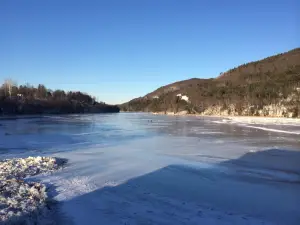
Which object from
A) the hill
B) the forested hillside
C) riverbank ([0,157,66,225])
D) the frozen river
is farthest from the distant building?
riverbank ([0,157,66,225])

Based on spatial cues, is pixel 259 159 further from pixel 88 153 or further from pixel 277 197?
pixel 88 153

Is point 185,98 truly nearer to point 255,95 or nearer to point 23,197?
point 255,95

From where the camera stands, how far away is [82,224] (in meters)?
6.10

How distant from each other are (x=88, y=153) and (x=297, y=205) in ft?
35.9

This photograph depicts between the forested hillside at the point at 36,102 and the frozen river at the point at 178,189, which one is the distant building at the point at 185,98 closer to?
the forested hillside at the point at 36,102

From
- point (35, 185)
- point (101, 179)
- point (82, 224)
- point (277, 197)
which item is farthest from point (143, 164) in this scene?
Result: point (82, 224)

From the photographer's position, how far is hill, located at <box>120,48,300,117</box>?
10181 centimetres

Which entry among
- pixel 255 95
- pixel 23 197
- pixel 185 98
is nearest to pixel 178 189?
pixel 23 197

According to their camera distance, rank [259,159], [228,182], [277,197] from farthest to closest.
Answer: [259,159] → [228,182] → [277,197]

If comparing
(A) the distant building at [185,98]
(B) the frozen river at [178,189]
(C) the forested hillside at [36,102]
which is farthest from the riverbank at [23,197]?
(A) the distant building at [185,98]

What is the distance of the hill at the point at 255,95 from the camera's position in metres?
102

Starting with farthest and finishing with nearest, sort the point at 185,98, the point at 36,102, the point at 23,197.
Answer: the point at 185,98
the point at 36,102
the point at 23,197

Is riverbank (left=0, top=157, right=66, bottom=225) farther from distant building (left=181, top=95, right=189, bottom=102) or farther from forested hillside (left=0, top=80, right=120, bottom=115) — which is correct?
distant building (left=181, top=95, right=189, bottom=102)

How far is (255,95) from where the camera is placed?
119812 mm
